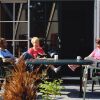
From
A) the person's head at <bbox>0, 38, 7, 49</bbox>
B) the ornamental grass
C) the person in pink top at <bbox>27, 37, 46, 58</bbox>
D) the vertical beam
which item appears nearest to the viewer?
the ornamental grass

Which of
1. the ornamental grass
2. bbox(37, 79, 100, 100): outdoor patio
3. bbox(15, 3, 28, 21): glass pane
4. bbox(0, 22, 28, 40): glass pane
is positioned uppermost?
bbox(15, 3, 28, 21): glass pane

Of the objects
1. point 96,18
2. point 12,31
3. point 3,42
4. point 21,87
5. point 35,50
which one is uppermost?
point 96,18

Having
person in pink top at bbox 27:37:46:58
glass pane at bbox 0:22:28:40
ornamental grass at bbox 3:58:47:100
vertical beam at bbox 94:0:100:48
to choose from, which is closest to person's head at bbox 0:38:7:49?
person in pink top at bbox 27:37:46:58

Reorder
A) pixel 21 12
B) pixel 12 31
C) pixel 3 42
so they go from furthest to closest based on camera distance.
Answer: pixel 12 31 → pixel 21 12 → pixel 3 42

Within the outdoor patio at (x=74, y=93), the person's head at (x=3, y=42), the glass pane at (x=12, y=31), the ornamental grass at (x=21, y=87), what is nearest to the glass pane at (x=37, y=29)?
the glass pane at (x=12, y=31)

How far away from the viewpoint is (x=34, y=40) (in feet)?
34.6

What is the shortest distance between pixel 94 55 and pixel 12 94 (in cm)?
510

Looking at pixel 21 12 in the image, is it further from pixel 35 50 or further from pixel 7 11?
pixel 35 50

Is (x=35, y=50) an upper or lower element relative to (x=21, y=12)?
lower

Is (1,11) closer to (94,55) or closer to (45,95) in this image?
(94,55)

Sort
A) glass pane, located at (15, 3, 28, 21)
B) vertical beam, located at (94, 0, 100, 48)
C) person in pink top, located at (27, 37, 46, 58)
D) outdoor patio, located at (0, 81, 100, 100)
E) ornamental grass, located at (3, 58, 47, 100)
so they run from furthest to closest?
1. glass pane, located at (15, 3, 28, 21)
2. vertical beam, located at (94, 0, 100, 48)
3. person in pink top, located at (27, 37, 46, 58)
4. outdoor patio, located at (0, 81, 100, 100)
5. ornamental grass, located at (3, 58, 47, 100)

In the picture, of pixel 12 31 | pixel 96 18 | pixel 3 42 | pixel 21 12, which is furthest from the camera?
→ pixel 12 31

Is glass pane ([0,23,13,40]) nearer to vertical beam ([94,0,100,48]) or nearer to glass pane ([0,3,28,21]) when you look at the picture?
glass pane ([0,3,28,21])

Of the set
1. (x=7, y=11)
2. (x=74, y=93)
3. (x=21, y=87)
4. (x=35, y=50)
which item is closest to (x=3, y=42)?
(x=35, y=50)
